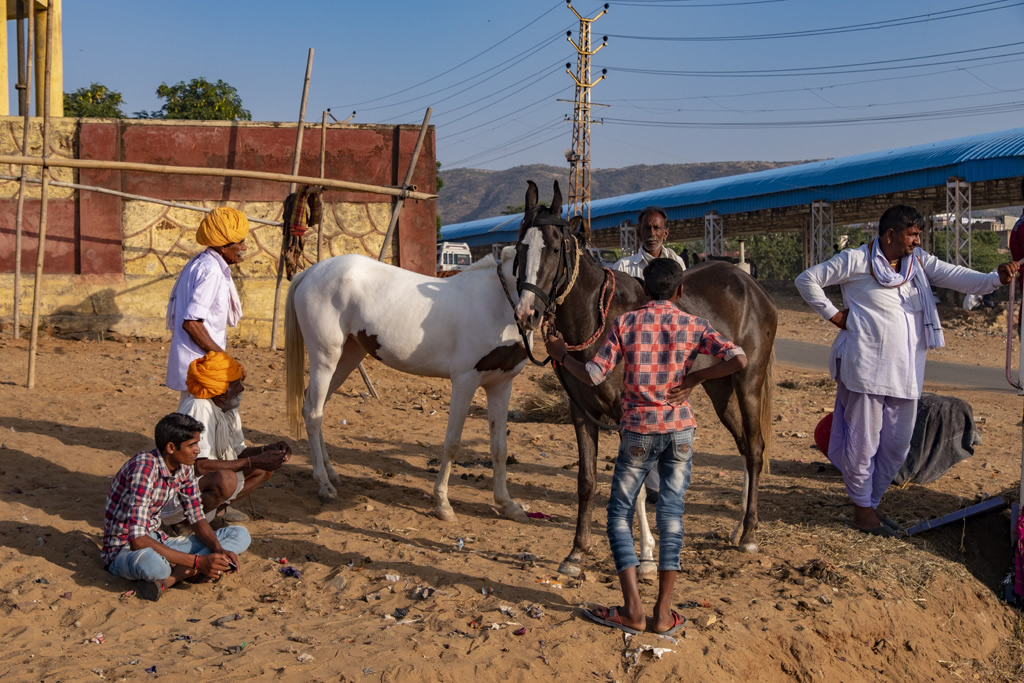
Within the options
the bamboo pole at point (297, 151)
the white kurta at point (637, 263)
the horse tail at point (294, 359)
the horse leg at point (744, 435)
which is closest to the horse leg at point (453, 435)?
the white kurta at point (637, 263)

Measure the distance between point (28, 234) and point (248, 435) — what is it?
19.1ft

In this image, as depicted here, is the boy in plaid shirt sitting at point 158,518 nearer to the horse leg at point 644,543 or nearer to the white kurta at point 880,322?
the horse leg at point 644,543

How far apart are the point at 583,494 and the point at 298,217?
5398 millimetres

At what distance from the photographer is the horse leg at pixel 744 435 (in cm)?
534

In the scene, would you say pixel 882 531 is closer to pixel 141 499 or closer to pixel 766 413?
pixel 766 413

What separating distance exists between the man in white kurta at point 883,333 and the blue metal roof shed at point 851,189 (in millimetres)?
18372

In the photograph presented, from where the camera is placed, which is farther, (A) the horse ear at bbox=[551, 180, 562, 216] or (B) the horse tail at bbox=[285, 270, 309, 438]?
(B) the horse tail at bbox=[285, 270, 309, 438]

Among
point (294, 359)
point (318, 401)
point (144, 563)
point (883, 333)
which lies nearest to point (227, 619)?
point (144, 563)

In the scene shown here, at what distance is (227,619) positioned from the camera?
13.9 feet

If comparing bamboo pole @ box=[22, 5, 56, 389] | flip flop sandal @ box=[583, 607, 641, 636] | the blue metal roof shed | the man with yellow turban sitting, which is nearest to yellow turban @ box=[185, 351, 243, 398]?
the man with yellow turban sitting

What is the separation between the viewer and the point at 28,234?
11.4 meters

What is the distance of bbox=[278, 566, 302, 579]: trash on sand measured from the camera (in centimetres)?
482

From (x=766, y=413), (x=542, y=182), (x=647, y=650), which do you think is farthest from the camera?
(x=542, y=182)

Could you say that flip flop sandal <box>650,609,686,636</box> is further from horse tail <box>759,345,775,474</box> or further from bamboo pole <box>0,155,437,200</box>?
bamboo pole <box>0,155,437,200</box>
